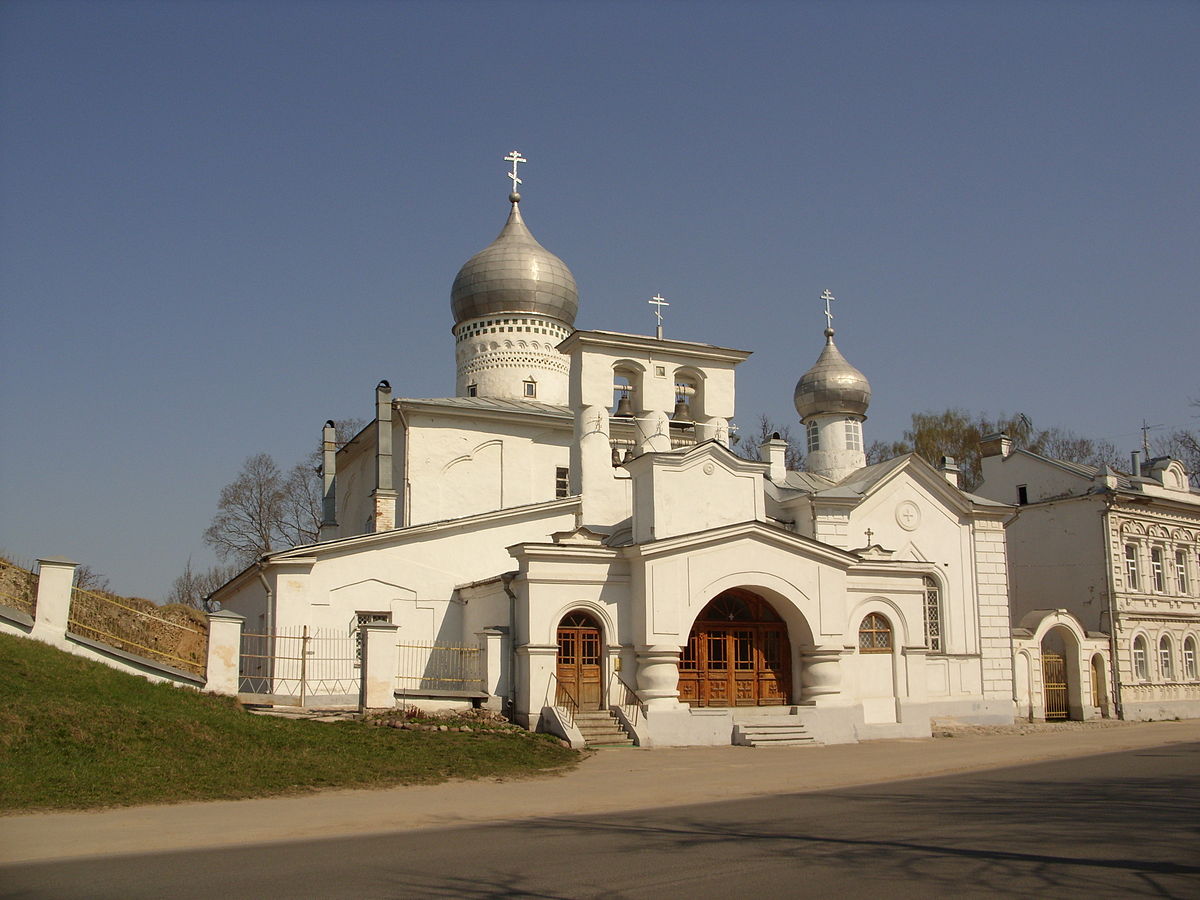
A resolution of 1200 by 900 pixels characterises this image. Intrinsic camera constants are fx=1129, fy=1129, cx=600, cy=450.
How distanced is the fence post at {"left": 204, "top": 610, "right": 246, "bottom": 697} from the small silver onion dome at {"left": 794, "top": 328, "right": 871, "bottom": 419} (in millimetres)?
19155

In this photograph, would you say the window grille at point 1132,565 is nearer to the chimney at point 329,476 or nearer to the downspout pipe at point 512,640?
the downspout pipe at point 512,640

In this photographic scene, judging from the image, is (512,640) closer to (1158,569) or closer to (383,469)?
(383,469)

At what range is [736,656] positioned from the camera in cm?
2369

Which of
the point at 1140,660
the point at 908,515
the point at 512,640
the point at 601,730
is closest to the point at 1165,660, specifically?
the point at 1140,660

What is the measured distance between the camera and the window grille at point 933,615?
93.8 ft

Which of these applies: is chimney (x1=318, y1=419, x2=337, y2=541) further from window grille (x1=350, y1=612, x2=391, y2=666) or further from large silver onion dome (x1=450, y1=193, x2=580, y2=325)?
window grille (x1=350, y1=612, x2=391, y2=666)

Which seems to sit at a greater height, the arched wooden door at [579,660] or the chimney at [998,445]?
the chimney at [998,445]

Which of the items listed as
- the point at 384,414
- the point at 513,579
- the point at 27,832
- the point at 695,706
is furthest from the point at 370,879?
the point at 384,414

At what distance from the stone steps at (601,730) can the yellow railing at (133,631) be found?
674cm

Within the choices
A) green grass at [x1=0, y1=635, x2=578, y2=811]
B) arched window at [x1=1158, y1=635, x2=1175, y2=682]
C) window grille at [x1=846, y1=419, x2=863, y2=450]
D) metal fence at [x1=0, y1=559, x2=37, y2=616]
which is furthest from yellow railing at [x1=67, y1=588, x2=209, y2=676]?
arched window at [x1=1158, y1=635, x2=1175, y2=682]

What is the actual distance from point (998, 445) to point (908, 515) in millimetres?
9328

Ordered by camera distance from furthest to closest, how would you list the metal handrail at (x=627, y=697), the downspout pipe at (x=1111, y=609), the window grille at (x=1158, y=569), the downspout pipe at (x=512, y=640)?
the window grille at (x=1158, y=569) → the downspout pipe at (x=1111, y=609) → the metal handrail at (x=627, y=697) → the downspout pipe at (x=512, y=640)

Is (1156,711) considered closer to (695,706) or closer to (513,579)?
(695,706)

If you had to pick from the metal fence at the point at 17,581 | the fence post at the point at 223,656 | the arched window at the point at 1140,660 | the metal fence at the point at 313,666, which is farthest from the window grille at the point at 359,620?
the arched window at the point at 1140,660
